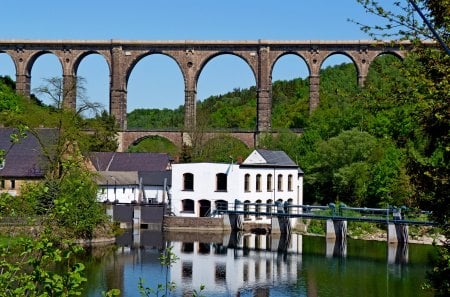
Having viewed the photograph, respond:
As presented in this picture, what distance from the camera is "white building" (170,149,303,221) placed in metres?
44.3

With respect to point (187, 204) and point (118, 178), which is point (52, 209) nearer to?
point (187, 204)

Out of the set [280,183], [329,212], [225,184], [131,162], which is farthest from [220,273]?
[131,162]

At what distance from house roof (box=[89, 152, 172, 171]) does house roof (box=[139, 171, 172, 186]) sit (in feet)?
10.4

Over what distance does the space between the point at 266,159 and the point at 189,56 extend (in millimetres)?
23951

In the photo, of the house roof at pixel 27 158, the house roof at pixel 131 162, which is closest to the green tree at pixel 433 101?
the house roof at pixel 27 158

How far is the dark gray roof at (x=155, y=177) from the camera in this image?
48.8m

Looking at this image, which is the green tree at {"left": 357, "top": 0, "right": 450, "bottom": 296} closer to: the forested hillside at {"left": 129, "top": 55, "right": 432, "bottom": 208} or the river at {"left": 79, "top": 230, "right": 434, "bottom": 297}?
the river at {"left": 79, "top": 230, "right": 434, "bottom": 297}

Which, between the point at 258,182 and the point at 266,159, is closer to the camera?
the point at 258,182

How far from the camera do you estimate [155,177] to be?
49.3 metres

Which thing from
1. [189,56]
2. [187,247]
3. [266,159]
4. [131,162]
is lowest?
[187,247]

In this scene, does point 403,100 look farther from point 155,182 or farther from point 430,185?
point 155,182

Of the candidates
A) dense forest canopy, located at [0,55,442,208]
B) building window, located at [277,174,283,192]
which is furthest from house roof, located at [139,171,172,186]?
building window, located at [277,174,283,192]

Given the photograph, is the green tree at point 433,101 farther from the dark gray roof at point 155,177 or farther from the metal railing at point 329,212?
the dark gray roof at point 155,177

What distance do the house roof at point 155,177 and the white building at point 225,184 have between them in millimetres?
3102
